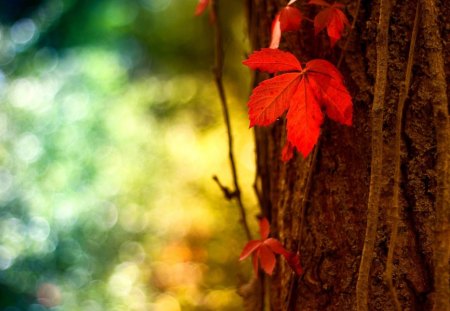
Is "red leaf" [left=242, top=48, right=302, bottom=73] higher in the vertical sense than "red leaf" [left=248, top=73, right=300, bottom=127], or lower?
higher

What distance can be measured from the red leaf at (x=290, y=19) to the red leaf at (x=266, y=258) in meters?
0.35

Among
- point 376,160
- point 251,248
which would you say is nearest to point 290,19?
point 376,160

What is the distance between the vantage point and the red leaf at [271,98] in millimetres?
806

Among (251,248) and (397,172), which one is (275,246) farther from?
(397,172)

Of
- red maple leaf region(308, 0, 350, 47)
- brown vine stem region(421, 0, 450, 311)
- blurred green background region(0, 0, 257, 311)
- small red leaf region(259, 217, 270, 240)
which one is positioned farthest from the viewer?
blurred green background region(0, 0, 257, 311)

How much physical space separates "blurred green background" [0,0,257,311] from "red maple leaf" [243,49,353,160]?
2.91 metres

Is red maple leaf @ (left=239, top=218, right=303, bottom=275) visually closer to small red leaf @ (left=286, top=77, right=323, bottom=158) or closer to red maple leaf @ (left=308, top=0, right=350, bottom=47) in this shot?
small red leaf @ (left=286, top=77, right=323, bottom=158)

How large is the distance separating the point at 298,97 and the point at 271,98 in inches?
1.5

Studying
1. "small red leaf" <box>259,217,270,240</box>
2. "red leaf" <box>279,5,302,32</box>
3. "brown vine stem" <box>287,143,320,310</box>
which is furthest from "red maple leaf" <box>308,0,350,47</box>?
"small red leaf" <box>259,217,270,240</box>

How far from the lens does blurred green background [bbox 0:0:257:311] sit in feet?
12.9

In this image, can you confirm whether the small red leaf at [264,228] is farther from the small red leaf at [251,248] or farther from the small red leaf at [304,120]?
the small red leaf at [304,120]

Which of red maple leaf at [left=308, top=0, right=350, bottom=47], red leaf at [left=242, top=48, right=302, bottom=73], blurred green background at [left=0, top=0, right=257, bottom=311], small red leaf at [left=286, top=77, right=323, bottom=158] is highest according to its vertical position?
red maple leaf at [left=308, top=0, right=350, bottom=47]

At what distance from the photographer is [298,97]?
32.1 inches

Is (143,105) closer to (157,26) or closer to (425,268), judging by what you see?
(157,26)
